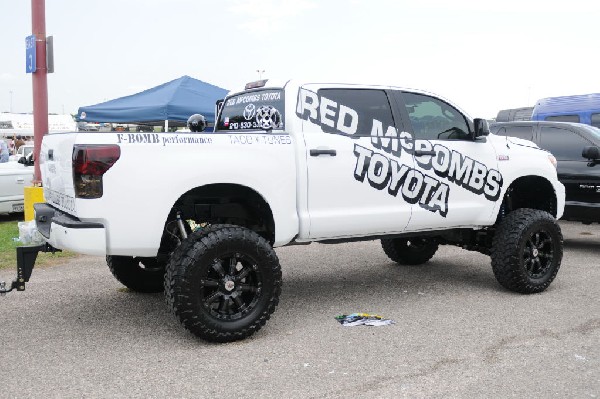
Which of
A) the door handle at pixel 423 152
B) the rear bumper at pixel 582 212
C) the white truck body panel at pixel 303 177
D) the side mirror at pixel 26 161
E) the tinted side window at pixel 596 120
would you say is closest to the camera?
the white truck body panel at pixel 303 177

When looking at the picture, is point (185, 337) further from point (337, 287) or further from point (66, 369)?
point (337, 287)

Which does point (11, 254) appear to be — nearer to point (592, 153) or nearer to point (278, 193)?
point (278, 193)

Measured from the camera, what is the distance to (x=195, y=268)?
13.8 feet

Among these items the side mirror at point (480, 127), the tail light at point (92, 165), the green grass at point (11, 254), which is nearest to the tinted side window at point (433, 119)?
the side mirror at point (480, 127)

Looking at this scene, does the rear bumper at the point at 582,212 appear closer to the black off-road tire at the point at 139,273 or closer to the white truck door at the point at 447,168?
the white truck door at the point at 447,168

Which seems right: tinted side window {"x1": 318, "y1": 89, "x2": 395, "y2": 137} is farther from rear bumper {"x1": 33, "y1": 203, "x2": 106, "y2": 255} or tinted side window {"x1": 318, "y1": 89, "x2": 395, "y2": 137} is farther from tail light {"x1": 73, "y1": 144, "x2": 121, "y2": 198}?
rear bumper {"x1": 33, "y1": 203, "x2": 106, "y2": 255}

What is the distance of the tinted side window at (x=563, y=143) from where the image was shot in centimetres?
855

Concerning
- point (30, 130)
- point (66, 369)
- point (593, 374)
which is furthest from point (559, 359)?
point (30, 130)

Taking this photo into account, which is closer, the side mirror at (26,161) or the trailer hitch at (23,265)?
the trailer hitch at (23,265)

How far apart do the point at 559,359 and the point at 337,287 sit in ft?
8.33

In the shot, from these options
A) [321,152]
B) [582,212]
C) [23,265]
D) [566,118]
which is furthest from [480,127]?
[566,118]

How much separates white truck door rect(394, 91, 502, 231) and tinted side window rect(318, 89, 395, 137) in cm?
18

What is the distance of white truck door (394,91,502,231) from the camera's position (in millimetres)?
5426

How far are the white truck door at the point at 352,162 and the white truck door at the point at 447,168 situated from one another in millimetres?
180
